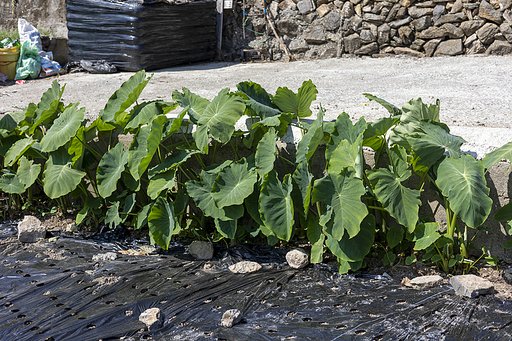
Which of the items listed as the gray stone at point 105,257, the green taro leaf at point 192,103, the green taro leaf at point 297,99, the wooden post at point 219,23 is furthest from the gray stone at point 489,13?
the gray stone at point 105,257

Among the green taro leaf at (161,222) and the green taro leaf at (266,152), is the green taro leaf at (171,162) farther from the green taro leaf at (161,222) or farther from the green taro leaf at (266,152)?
the green taro leaf at (266,152)

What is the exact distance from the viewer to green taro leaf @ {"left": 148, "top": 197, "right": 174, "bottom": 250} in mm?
1953

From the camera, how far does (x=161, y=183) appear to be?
6.38 ft

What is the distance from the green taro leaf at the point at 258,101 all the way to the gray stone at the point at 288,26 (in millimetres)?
4458

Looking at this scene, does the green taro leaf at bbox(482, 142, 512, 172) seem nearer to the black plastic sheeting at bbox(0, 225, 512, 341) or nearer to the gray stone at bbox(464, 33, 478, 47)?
the black plastic sheeting at bbox(0, 225, 512, 341)

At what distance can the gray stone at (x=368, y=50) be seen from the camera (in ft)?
19.2

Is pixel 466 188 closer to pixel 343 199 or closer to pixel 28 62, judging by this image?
pixel 343 199

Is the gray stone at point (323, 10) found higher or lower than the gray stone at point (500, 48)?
higher

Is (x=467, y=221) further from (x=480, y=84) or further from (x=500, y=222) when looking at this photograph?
(x=480, y=84)

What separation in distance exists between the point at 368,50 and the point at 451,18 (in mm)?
1086

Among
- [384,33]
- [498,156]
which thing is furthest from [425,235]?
[384,33]

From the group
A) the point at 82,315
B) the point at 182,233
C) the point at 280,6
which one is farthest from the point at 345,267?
the point at 280,6

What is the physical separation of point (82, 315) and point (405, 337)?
1146 mm

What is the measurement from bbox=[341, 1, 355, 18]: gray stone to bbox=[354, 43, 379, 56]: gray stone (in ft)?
1.61
